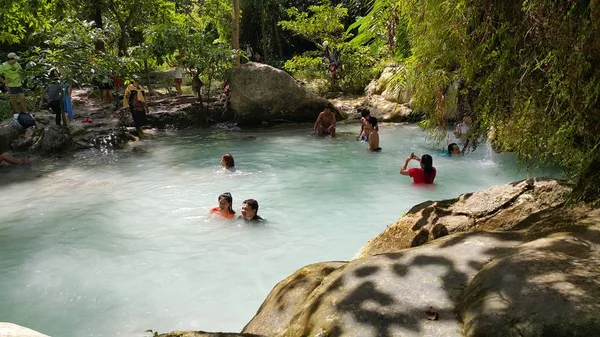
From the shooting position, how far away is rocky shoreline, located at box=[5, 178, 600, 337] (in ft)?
7.13

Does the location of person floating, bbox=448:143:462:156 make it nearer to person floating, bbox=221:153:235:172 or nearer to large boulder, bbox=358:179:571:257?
person floating, bbox=221:153:235:172

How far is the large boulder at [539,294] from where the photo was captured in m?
2.06

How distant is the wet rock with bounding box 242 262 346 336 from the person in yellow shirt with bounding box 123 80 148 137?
11930 mm

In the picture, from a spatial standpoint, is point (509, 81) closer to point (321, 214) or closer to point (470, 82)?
point (470, 82)

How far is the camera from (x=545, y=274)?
240 cm

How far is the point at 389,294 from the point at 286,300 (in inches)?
35.1

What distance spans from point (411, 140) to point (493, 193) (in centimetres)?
908

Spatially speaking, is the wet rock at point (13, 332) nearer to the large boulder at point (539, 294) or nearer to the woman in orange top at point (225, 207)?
the large boulder at point (539, 294)

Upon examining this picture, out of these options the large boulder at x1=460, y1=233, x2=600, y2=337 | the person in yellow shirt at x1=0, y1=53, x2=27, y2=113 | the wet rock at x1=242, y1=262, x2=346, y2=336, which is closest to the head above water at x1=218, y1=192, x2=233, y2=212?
the wet rock at x1=242, y1=262, x2=346, y2=336

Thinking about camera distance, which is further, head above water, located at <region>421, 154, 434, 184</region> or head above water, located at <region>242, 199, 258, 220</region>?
head above water, located at <region>421, 154, 434, 184</region>

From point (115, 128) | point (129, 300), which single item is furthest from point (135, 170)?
point (129, 300)

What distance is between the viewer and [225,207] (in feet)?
24.7

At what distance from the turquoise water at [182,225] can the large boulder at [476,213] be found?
191cm

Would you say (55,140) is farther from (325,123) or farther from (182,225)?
(325,123)
